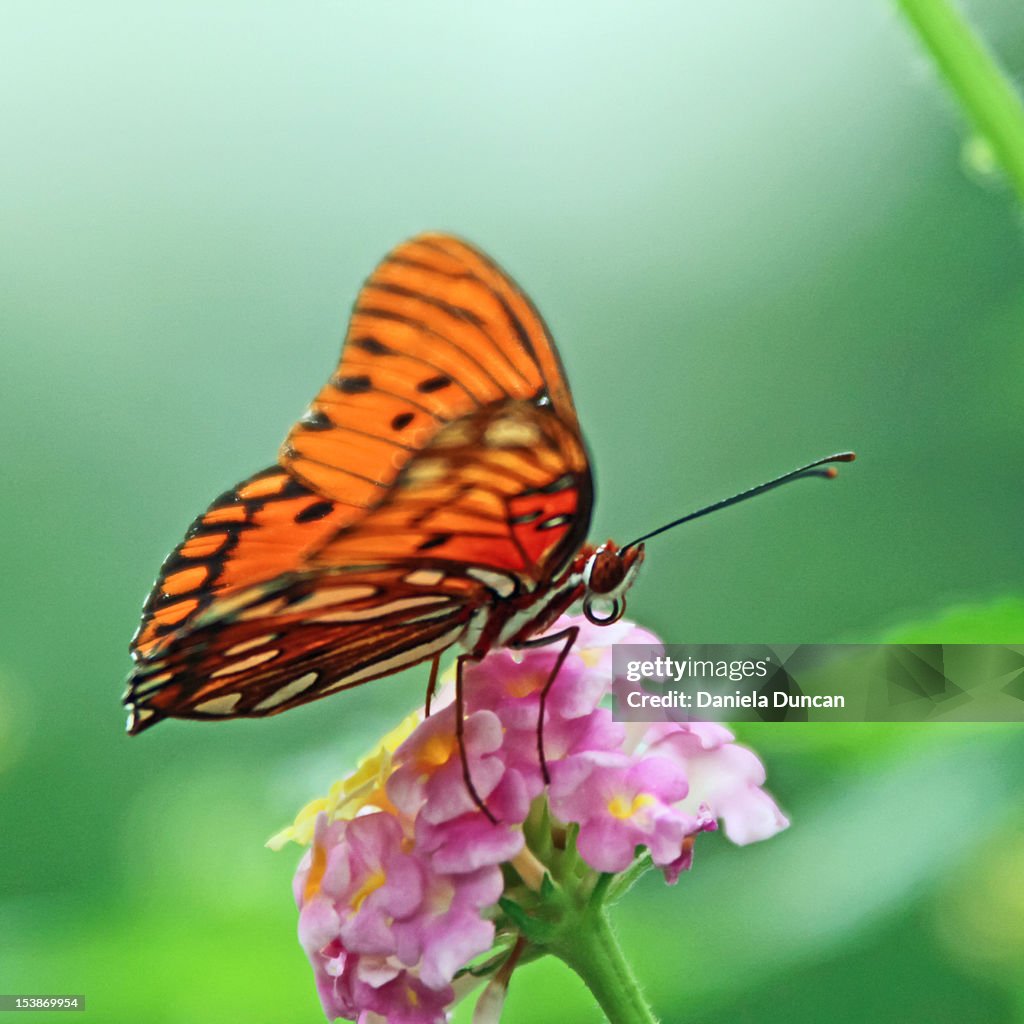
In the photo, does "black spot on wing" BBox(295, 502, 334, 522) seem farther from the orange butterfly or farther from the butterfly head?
the butterfly head

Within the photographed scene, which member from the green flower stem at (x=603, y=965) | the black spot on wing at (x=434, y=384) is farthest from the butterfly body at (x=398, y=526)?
the green flower stem at (x=603, y=965)

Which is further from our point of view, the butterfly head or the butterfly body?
the butterfly head

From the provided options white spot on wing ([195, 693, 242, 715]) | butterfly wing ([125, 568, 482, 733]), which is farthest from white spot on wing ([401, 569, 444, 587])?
white spot on wing ([195, 693, 242, 715])

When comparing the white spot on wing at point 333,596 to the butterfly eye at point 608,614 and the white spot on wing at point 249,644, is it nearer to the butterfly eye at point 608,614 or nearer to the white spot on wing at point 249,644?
the white spot on wing at point 249,644

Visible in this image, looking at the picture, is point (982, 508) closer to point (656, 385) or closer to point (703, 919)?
point (656, 385)

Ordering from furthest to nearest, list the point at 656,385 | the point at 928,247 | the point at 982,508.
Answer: the point at 656,385, the point at 928,247, the point at 982,508

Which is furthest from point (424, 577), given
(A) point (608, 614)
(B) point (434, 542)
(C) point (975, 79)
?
(C) point (975, 79)

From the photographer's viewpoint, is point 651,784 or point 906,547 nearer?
point 651,784

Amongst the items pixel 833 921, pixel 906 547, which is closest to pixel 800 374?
pixel 906 547
